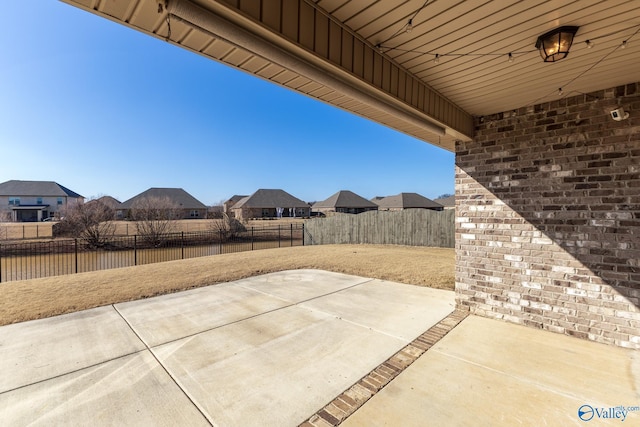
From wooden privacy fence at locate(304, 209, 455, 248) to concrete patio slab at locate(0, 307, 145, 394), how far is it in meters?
12.1

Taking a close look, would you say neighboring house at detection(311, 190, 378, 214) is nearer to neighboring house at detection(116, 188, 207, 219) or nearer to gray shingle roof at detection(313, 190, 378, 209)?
gray shingle roof at detection(313, 190, 378, 209)

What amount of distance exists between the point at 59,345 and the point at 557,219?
609 centimetres

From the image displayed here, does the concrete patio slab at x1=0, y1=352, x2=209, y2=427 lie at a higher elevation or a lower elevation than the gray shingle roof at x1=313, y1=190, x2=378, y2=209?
lower

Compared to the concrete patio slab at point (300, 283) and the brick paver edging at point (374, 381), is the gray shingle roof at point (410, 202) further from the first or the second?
the brick paver edging at point (374, 381)

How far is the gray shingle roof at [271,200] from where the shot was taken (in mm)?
45094

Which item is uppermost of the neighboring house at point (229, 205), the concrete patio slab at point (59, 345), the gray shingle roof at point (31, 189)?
the gray shingle roof at point (31, 189)

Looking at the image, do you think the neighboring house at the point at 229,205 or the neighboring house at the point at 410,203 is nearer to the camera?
the neighboring house at the point at 229,205

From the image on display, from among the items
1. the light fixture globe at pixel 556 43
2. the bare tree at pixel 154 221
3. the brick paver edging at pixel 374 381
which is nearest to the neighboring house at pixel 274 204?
the bare tree at pixel 154 221

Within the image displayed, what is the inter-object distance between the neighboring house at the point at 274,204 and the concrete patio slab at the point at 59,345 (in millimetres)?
40361

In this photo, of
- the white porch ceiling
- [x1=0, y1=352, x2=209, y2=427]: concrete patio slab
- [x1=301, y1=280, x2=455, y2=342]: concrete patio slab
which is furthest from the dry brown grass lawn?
the white porch ceiling

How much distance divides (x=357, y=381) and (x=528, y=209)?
311cm

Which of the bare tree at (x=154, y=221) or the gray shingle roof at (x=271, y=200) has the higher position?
the gray shingle roof at (x=271, y=200)

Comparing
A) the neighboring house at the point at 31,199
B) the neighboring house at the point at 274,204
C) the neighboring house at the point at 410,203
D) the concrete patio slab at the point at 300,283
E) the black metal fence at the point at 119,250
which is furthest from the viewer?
the neighboring house at the point at 274,204

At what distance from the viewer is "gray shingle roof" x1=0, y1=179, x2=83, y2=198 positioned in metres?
42.7
